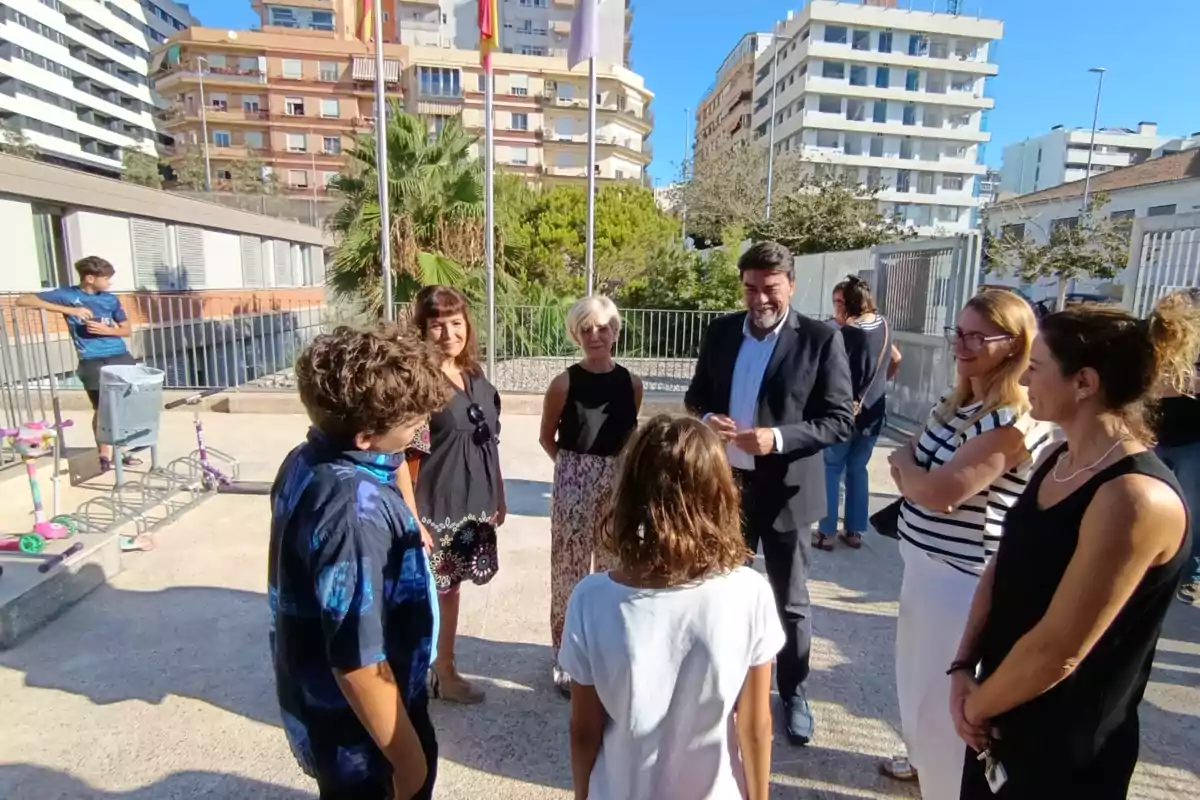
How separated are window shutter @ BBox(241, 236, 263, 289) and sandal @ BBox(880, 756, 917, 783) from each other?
2124 centimetres

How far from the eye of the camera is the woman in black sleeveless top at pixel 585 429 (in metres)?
2.72

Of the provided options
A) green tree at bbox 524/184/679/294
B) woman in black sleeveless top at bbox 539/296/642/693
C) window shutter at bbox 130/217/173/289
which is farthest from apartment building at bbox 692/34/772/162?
woman in black sleeveless top at bbox 539/296/642/693

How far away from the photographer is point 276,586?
140 cm

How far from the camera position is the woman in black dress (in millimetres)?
2566

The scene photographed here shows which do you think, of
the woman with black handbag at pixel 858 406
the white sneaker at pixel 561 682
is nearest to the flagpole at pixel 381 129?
the woman with black handbag at pixel 858 406

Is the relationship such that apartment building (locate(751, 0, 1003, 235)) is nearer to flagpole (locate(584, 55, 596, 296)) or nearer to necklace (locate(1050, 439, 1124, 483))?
flagpole (locate(584, 55, 596, 296))

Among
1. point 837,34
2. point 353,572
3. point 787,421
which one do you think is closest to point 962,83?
point 837,34

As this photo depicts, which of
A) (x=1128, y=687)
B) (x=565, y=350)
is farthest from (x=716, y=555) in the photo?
(x=565, y=350)

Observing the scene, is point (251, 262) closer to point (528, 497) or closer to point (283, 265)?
point (283, 265)

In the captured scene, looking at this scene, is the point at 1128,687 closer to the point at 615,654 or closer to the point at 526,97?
the point at 615,654

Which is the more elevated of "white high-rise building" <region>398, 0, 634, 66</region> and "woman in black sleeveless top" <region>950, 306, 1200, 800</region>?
"white high-rise building" <region>398, 0, 634, 66</region>

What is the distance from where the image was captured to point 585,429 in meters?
2.70

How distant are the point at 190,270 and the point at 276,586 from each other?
18.4 meters

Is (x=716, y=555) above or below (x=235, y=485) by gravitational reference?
above
